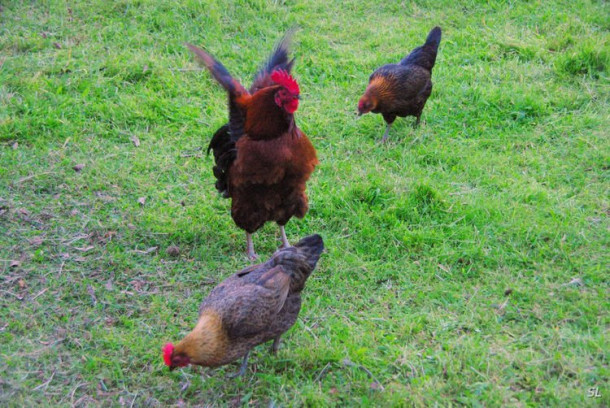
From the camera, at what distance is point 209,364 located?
3.80 meters

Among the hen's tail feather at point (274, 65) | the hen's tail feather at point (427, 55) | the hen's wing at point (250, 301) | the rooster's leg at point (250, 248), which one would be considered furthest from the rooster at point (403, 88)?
the hen's wing at point (250, 301)

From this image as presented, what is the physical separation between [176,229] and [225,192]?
63 centimetres

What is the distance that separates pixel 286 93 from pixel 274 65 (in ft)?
3.53

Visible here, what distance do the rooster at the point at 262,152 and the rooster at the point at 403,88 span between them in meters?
1.75

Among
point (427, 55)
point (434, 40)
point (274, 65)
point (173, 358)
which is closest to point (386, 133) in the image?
point (427, 55)

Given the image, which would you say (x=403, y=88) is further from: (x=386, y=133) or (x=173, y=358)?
(x=173, y=358)

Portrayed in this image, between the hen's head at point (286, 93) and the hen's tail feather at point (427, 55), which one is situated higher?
the hen's head at point (286, 93)

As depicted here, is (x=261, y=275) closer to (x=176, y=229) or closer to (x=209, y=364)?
(x=209, y=364)

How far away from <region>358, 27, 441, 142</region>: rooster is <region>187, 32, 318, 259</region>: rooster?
1.75 m

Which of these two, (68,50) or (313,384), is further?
(68,50)

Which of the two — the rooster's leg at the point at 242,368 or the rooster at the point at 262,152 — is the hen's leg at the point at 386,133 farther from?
the rooster's leg at the point at 242,368

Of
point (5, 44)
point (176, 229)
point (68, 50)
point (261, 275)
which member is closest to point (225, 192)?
point (176, 229)

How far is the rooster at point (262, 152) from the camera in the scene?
4.48 meters

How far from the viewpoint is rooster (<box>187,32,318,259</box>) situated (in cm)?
448
